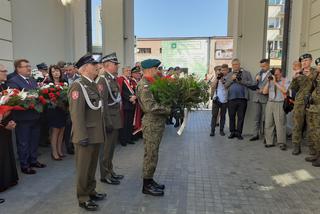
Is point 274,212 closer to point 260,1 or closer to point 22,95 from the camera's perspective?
point 22,95

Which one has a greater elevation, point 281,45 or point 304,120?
point 281,45

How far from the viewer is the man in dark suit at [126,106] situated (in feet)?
24.2

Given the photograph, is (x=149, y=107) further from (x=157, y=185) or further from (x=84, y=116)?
(x=157, y=185)

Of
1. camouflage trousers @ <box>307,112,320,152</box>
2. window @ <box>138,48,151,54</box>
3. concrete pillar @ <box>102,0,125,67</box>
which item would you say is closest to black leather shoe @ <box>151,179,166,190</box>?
camouflage trousers @ <box>307,112,320,152</box>

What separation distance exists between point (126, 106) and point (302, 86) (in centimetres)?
394

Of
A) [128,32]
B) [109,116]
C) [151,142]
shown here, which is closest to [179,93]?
[151,142]

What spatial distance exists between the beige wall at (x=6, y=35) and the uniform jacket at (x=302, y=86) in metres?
5.87

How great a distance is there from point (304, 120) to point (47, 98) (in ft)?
16.4

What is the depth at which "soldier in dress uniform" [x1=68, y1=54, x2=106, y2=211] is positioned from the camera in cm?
361

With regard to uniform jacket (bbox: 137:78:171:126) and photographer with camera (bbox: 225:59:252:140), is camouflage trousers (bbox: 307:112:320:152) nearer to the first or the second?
photographer with camera (bbox: 225:59:252:140)

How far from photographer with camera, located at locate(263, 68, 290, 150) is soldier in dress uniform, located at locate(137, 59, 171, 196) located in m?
3.94

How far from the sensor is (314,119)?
6.04m

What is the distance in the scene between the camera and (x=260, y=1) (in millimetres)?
8664

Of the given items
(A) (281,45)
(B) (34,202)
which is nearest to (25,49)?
(B) (34,202)
